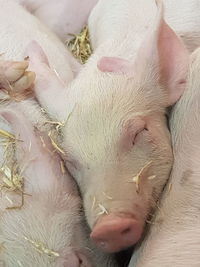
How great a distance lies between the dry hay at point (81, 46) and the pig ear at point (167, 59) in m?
0.75

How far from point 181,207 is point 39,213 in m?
0.45

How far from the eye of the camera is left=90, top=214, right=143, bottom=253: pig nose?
187 centimetres

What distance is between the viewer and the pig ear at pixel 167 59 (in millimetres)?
2271

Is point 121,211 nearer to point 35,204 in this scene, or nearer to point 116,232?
point 116,232

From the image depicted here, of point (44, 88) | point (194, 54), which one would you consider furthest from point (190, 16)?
point (44, 88)

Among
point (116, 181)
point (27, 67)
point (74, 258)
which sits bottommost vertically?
point (74, 258)

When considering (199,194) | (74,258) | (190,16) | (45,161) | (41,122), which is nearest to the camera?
(199,194)

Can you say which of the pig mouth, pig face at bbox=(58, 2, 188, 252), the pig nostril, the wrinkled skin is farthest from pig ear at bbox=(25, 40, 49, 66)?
the pig nostril

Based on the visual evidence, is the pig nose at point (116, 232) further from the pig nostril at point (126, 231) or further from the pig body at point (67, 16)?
the pig body at point (67, 16)

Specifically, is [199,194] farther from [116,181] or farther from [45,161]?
[45,161]

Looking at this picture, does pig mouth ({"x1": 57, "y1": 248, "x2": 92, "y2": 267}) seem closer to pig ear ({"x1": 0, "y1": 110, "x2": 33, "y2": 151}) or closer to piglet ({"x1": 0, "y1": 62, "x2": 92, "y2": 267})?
piglet ({"x1": 0, "y1": 62, "x2": 92, "y2": 267})

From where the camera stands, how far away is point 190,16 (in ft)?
8.64

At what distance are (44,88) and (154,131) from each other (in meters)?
0.47

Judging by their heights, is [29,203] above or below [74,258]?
above
